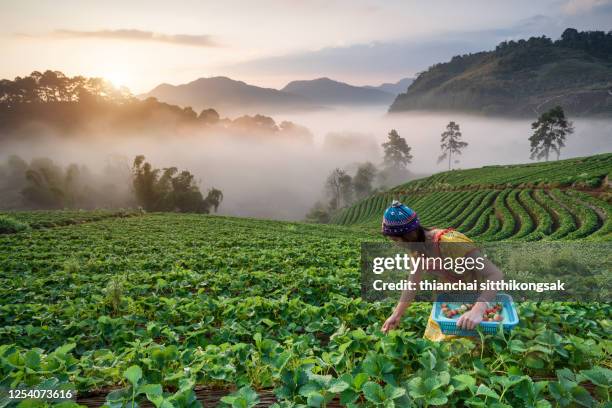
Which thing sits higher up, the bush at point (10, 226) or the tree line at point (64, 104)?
the tree line at point (64, 104)

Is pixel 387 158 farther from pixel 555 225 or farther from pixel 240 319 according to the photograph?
pixel 240 319

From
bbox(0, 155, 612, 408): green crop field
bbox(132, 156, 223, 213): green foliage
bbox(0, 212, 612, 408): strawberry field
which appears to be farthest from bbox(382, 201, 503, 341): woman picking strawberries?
bbox(132, 156, 223, 213): green foliage

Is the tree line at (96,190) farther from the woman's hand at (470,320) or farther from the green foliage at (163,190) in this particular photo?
the woman's hand at (470,320)

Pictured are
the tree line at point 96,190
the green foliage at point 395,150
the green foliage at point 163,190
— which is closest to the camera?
the green foliage at point 163,190

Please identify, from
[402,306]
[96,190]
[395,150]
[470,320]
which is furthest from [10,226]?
[395,150]

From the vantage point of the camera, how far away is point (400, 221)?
3.74 metres

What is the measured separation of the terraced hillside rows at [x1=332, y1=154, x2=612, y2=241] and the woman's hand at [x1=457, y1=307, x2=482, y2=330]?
22.7 meters

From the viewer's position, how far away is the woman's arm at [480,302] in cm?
340

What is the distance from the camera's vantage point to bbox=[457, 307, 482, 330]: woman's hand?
3387mm

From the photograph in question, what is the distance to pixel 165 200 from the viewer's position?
234ft

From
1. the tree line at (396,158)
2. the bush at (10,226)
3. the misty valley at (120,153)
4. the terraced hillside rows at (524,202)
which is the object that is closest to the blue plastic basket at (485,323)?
the terraced hillside rows at (524,202)

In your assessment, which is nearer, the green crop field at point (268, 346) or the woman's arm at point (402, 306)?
the green crop field at point (268, 346)

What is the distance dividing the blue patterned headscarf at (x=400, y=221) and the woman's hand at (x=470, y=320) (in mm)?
870

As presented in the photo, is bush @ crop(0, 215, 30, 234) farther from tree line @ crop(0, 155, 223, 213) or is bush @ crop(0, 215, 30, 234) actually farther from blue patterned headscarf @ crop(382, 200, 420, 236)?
tree line @ crop(0, 155, 223, 213)
